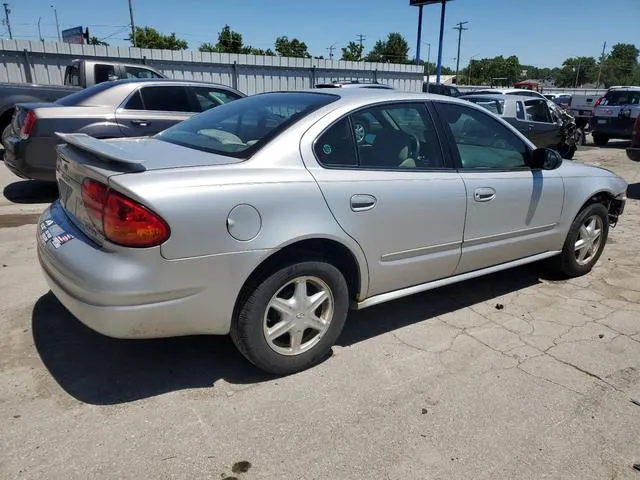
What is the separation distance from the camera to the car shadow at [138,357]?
2887mm

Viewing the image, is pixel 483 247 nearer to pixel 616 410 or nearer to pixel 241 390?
pixel 616 410

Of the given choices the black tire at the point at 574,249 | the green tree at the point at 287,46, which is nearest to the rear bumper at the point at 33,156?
the black tire at the point at 574,249

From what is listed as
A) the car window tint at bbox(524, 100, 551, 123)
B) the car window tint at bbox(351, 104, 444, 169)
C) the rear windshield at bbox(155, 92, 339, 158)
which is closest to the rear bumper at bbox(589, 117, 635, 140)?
the car window tint at bbox(524, 100, 551, 123)

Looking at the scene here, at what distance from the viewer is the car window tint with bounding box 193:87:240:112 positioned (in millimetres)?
7660

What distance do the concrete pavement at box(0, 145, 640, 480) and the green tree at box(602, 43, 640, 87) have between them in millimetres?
111526

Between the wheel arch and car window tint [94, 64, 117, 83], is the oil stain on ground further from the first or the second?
car window tint [94, 64, 117, 83]

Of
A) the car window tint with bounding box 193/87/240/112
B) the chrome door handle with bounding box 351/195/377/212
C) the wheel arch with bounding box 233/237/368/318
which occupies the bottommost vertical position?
the wheel arch with bounding box 233/237/368/318

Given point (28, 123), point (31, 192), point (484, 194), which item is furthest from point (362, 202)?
point (31, 192)

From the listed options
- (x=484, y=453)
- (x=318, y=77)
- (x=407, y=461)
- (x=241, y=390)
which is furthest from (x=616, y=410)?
(x=318, y=77)

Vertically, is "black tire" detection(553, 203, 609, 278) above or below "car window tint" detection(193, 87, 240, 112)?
below

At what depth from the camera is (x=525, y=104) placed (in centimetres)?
1203

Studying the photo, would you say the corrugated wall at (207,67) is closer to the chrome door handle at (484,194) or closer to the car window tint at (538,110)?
the car window tint at (538,110)

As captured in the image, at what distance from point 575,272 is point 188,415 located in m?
3.77

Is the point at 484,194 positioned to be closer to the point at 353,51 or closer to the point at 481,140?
the point at 481,140
